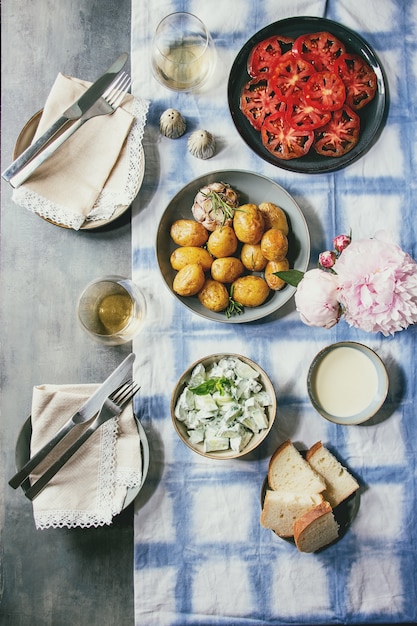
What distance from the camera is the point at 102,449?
128 cm

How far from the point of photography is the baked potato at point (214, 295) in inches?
50.0

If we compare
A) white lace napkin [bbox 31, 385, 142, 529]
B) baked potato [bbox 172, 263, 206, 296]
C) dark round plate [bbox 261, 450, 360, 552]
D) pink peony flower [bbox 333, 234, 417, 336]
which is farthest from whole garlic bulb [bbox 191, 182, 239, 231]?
dark round plate [bbox 261, 450, 360, 552]

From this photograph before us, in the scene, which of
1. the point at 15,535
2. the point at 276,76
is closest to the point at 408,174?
the point at 276,76

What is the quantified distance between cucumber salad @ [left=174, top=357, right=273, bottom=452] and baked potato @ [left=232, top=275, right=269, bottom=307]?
0.42 feet

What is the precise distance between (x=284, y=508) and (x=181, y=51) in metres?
0.99

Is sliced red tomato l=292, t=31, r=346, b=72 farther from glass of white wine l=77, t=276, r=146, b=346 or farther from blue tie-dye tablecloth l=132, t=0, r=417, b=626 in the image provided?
glass of white wine l=77, t=276, r=146, b=346

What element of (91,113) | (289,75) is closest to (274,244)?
(289,75)

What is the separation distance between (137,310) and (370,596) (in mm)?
788

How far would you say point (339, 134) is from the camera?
132 cm

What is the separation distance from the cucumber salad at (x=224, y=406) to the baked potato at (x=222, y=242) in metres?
0.23

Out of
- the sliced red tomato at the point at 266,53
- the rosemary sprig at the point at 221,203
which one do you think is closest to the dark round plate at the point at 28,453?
the rosemary sprig at the point at 221,203

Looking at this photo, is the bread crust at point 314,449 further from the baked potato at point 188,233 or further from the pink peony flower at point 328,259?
the baked potato at point 188,233

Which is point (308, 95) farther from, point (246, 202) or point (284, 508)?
point (284, 508)

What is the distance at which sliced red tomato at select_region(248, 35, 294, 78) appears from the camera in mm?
1325
